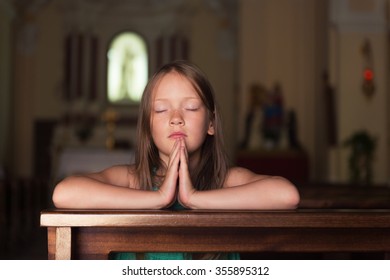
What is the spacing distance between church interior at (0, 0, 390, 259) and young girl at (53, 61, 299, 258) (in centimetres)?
96

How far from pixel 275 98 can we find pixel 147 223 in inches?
545

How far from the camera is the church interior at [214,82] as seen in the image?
12.2 m

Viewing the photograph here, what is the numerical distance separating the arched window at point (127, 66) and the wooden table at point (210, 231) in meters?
19.3

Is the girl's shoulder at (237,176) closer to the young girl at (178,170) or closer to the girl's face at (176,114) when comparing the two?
the young girl at (178,170)

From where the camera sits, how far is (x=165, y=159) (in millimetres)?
2170

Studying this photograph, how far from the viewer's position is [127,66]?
21094mm

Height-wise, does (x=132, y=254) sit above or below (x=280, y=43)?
below

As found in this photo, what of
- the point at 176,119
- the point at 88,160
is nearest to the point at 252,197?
the point at 176,119

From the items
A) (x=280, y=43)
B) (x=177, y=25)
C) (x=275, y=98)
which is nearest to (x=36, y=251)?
(x=275, y=98)

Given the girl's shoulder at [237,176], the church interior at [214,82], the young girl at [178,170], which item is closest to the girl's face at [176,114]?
the young girl at [178,170]

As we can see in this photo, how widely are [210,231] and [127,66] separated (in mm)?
19748

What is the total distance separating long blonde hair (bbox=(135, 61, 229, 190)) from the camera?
2.08 meters

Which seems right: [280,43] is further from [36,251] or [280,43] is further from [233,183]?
[233,183]

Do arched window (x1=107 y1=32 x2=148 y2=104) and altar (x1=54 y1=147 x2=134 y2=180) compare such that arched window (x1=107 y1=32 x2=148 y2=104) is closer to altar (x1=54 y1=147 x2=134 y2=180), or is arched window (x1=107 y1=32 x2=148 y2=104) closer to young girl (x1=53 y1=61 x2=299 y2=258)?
altar (x1=54 y1=147 x2=134 y2=180)
